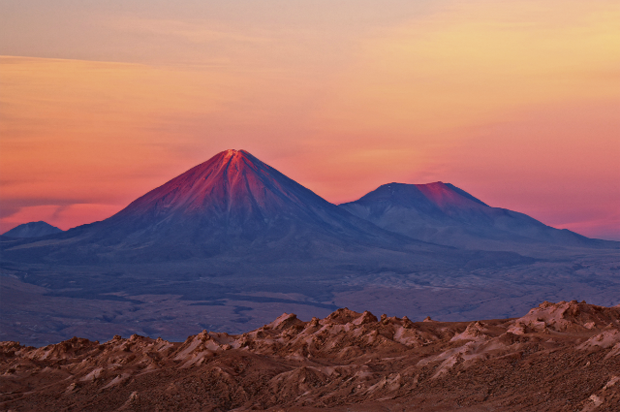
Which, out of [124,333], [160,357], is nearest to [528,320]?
[160,357]

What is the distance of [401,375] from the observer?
120ft

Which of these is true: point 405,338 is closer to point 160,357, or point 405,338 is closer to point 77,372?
point 160,357

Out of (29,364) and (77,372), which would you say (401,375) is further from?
(29,364)

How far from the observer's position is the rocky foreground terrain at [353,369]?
101 ft

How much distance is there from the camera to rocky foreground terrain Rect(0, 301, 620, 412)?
30.8 metres

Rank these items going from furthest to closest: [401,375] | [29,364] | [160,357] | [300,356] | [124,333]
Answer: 1. [124,333]
2. [29,364]
3. [160,357]
4. [300,356]
5. [401,375]

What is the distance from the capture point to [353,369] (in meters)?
41.1

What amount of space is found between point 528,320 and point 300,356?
543 inches

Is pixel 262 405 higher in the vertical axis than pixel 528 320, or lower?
lower

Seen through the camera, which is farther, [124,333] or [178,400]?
[124,333]

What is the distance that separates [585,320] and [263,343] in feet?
73.3

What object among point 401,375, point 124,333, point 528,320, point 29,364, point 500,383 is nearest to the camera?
point 500,383

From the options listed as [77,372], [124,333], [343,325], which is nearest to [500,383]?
[343,325]

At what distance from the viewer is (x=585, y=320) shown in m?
41.4
